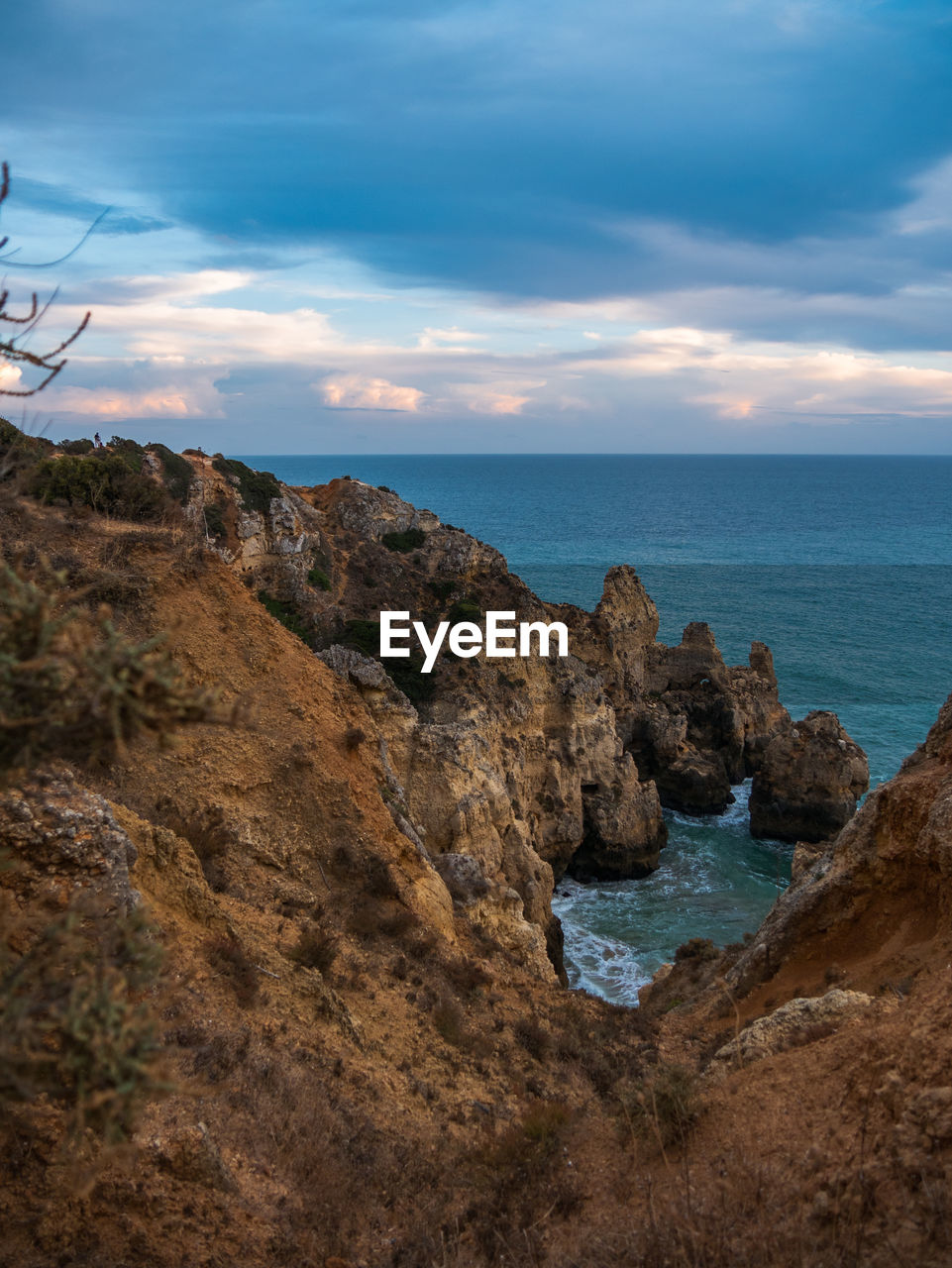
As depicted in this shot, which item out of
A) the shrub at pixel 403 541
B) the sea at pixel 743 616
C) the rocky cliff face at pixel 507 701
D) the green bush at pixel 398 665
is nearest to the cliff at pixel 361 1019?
the rocky cliff face at pixel 507 701

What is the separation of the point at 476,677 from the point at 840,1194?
2730 cm

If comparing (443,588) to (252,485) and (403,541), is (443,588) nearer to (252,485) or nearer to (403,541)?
(403,541)

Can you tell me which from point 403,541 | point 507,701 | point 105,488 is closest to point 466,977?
point 105,488

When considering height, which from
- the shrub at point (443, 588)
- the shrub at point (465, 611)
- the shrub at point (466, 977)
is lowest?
the shrub at point (466, 977)

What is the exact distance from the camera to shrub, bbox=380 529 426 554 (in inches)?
1783

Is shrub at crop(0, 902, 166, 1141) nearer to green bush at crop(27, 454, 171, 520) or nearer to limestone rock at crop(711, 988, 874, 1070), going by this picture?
limestone rock at crop(711, 988, 874, 1070)

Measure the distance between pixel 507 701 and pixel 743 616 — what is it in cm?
5551

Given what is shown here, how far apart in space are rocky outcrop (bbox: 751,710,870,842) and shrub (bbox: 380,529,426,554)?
2125 centimetres

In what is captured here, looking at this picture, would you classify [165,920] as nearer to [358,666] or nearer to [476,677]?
[358,666]

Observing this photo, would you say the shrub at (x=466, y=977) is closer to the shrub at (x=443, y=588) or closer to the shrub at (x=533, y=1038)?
the shrub at (x=533, y=1038)

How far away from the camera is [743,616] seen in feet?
275

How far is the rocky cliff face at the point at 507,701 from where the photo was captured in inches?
1027

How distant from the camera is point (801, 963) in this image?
1516 cm

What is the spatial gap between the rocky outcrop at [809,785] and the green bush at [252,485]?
2757 centimetres
